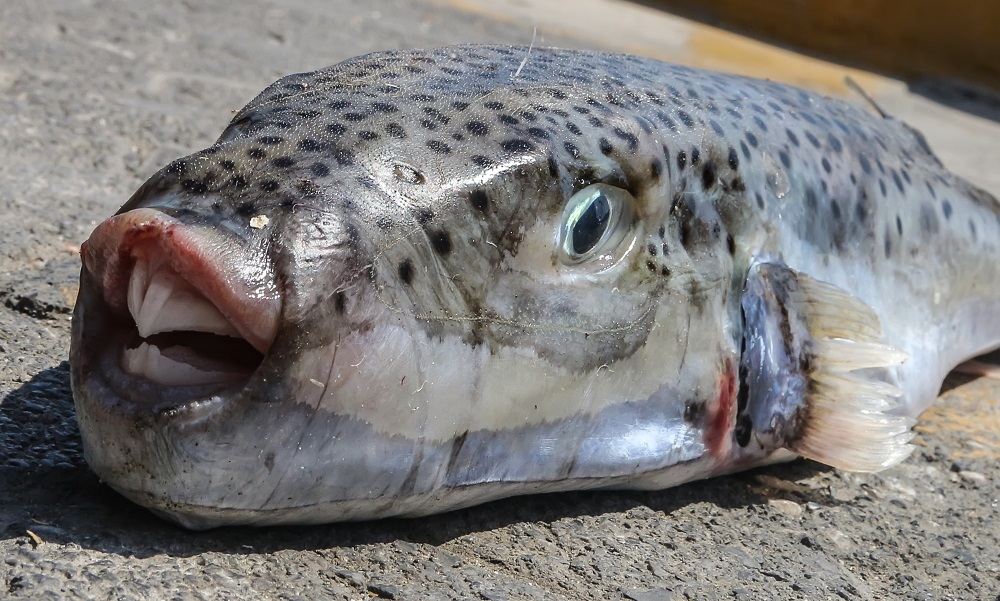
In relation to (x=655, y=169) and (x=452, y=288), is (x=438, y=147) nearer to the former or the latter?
(x=452, y=288)

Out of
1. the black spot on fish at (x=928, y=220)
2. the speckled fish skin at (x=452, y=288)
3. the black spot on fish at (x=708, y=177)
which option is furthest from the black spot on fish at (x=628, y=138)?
the black spot on fish at (x=928, y=220)

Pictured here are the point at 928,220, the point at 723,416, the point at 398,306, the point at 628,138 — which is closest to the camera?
the point at 398,306

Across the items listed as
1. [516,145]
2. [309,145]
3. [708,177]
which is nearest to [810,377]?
[708,177]

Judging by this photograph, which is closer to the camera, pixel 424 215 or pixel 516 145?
pixel 424 215

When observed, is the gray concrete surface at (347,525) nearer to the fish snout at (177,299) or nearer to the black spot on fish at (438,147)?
the fish snout at (177,299)

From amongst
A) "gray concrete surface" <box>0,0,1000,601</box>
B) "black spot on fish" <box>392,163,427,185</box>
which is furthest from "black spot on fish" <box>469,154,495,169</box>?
"gray concrete surface" <box>0,0,1000,601</box>

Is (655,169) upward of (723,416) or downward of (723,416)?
upward

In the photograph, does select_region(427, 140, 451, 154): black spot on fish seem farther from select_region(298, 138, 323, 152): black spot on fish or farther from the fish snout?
the fish snout
